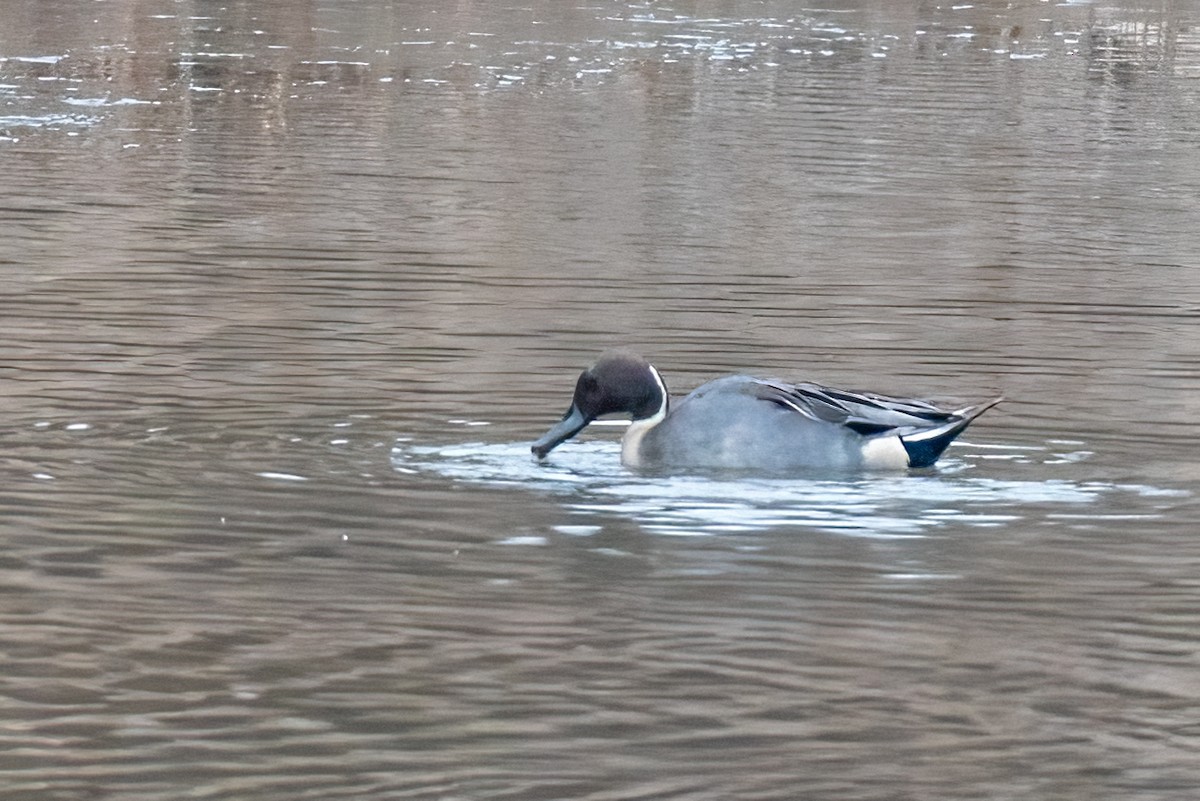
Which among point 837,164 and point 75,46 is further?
point 75,46

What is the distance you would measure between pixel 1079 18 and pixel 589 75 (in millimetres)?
12938

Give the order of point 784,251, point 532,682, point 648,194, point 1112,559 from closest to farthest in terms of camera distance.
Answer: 1. point 532,682
2. point 1112,559
3. point 784,251
4. point 648,194

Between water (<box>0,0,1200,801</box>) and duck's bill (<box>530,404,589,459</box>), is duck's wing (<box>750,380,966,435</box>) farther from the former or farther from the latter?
duck's bill (<box>530,404,589,459</box>)

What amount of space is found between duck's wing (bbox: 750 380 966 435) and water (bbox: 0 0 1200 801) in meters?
0.18

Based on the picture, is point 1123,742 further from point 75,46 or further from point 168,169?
point 75,46

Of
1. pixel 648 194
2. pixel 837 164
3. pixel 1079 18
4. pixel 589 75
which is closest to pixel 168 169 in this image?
pixel 648 194

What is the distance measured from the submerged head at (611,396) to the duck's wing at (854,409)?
401 millimetres

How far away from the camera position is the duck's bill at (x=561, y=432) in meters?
8.63

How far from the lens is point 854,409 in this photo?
8477 millimetres

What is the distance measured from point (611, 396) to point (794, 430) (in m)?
0.69

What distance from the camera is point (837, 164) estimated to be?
1825 centimetres

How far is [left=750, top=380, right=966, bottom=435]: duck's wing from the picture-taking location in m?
8.39

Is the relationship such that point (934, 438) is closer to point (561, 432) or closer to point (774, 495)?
point (774, 495)

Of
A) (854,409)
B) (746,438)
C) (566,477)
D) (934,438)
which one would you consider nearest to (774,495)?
(746,438)
